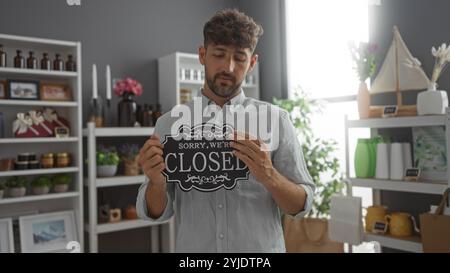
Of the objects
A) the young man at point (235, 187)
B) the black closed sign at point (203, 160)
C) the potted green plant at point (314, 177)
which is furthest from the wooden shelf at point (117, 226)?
the black closed sign at point (203, 160)

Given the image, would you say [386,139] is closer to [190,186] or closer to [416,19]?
[416,19]

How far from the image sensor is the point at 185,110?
1.07 meters

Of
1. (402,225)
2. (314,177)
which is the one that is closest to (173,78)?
(314,177)

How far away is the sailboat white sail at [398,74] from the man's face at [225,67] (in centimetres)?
172

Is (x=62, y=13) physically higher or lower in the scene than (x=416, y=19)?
higher

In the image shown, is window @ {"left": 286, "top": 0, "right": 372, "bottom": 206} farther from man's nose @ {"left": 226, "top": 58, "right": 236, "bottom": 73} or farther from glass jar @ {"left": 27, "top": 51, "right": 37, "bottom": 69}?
man's nose @ {"left": 226, "top": 58, "right": 236, "bottom": 73}

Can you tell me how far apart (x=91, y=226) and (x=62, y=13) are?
1.54 metres

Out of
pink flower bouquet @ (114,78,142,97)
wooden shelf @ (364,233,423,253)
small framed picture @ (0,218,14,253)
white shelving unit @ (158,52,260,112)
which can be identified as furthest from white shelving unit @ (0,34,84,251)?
wooden shelf @ (364,233,423,253)

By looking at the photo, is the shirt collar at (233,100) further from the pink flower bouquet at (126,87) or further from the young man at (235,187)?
the pink flower bouquet at (126,87)

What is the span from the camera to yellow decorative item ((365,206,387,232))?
8.05ft

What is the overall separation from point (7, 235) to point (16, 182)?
13.4 inches

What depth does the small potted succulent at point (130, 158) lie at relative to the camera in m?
2.94

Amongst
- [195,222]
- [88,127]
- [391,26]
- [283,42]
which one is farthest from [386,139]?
[88,127]
